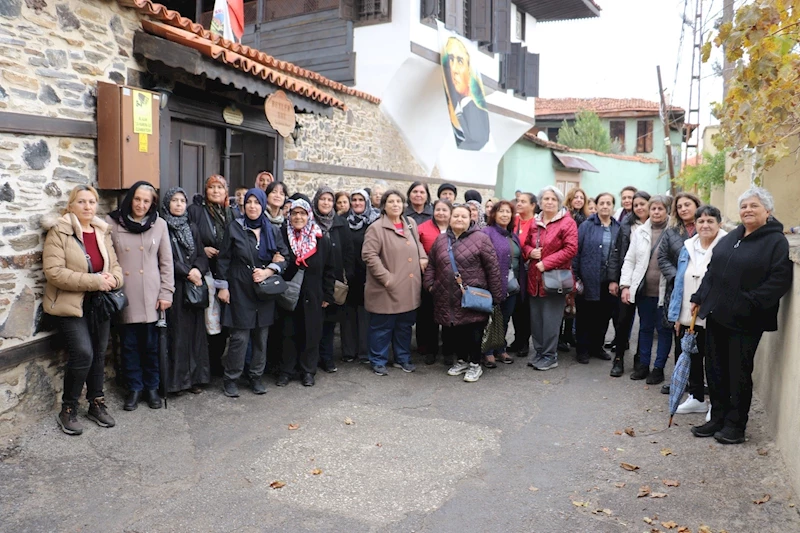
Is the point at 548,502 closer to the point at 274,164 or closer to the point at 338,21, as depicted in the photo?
the point at 274,164

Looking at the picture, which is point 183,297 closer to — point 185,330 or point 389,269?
point 185,330

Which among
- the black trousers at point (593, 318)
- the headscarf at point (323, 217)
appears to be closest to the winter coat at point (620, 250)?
the black trousers at point (593, 318)

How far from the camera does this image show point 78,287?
434 centimetres

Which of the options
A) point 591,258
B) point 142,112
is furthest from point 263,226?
point 591,258

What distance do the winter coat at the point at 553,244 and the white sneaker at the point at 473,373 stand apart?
0.98 metres

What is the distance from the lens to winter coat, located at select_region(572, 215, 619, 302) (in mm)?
6590

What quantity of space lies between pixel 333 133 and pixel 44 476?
281 inches

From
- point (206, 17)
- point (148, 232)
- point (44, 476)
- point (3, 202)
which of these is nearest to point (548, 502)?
point (44, 476)

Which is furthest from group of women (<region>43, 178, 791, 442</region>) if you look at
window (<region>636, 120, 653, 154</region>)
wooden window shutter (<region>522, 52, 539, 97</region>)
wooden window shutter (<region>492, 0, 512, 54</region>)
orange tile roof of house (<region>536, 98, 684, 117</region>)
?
window (<region>636, 120, 653, 154</region>)

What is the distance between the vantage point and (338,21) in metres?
11.6

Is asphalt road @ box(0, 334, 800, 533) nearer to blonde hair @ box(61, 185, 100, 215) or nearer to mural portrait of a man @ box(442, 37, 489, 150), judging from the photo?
blonde hair @ box(61, 185, 100, 215)

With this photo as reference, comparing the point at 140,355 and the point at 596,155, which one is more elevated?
the point at 596,155

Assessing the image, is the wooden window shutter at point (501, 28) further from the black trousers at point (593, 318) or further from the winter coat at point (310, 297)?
the winter coat at point (310, 297)

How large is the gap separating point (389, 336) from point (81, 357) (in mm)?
2933
